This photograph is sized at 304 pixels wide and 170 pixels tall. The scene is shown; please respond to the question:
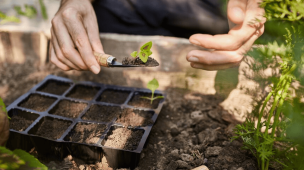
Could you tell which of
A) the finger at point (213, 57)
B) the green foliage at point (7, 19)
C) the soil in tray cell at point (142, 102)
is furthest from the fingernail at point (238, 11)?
the green foliage at point (7, 19)

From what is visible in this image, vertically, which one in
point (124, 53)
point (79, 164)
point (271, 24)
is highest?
point (271, 24)

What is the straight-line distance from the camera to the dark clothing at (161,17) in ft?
8.02

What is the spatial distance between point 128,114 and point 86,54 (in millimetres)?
494

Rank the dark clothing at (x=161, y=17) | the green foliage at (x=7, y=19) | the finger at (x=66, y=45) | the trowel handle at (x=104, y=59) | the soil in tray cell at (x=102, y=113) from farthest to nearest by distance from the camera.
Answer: the green foliage at (x=7, y=19)
the dark clothing at (x=161, y=17)
the soil in tray cell at (x=102, y=113)
the finger at (x=66, y=45)
the trowel handle at (x=104, y=59)

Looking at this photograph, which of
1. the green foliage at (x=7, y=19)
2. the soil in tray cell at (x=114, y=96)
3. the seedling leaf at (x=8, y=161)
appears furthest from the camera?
the green foliage at (x=7, y=19)

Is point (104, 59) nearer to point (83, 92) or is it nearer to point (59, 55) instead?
point (59, 55)

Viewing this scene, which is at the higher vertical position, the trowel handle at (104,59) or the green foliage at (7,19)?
the green foliage at (7,19)

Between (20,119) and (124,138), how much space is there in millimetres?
737

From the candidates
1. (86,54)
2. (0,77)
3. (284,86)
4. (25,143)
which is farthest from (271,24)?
(0,77)

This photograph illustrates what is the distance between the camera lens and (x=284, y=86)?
50.3 inches

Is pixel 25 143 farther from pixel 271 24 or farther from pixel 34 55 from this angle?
pixel 271 24

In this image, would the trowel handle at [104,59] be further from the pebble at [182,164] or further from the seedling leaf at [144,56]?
the pebble at [182,164]

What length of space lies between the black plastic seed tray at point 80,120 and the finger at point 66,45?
360mm

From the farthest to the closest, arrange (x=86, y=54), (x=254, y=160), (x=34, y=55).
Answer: (x=34, y=55) → (x=86, y=54) → (x=254, y=160)
